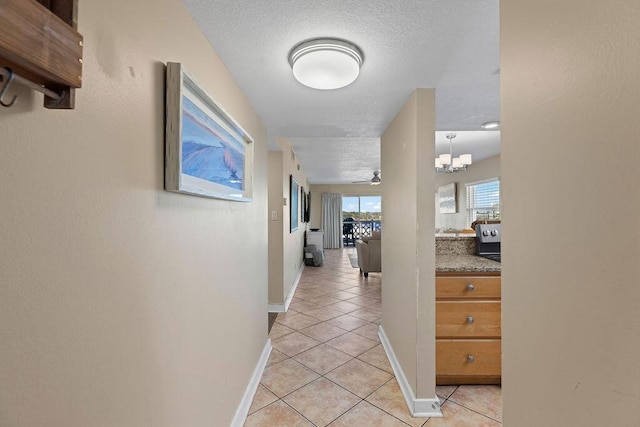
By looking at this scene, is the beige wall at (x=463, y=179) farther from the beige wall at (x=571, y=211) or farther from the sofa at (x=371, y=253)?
the beige wall at (x=571, y=211)

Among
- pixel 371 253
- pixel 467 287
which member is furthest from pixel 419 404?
pixel 371 253

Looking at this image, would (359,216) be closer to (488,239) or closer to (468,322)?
(488,239)

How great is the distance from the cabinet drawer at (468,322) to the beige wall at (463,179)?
3907mm

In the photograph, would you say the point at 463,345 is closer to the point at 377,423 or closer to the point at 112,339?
the point at 377,423

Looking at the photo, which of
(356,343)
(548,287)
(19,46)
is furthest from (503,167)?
(356,343)

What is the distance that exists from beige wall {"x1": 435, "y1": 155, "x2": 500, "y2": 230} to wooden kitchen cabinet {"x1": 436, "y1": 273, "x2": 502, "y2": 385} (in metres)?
3.90

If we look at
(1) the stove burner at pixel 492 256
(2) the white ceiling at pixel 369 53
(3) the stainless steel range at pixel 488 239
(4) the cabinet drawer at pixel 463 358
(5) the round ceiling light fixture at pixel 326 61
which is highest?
(2) the white ceiling at pixel 369 53

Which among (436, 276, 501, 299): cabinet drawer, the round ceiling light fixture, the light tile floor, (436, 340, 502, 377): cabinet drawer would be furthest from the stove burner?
the round ceiling light fixture

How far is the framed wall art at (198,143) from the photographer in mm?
876

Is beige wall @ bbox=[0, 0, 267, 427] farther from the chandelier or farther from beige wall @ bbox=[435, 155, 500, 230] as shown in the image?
beige wall @ bbox=[435, 155, 500, 230]

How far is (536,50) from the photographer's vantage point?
70 cm

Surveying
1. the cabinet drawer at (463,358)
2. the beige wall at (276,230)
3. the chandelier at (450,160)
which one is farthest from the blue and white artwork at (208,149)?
the chandelier at (450,160)

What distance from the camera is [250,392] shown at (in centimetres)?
182

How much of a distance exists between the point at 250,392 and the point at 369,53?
2076mm
